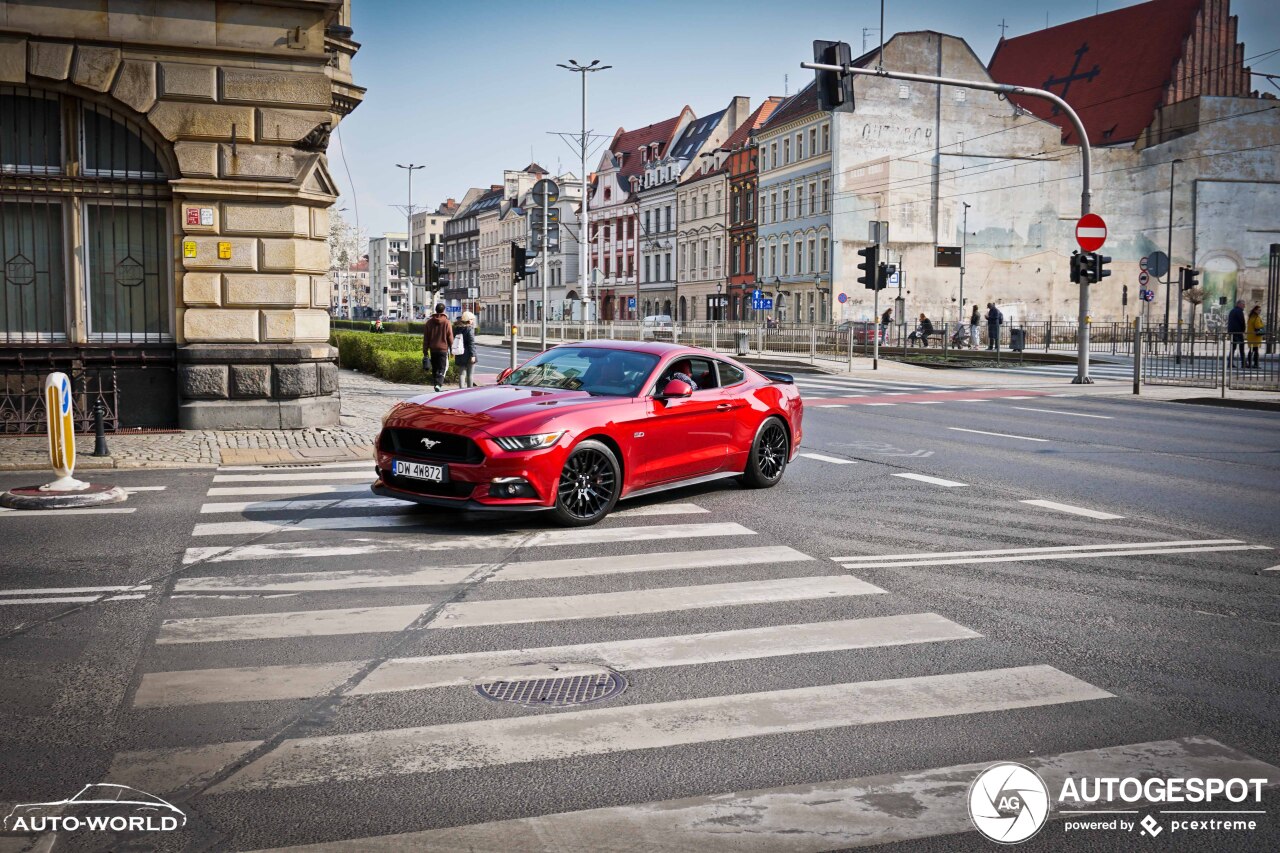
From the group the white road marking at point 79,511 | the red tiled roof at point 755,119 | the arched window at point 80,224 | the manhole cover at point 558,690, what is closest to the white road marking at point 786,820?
the manhole cover at point 558,690

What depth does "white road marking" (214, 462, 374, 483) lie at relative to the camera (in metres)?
12.1

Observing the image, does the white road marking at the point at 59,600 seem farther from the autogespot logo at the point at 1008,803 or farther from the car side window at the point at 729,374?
the car side window at the point at 729,374

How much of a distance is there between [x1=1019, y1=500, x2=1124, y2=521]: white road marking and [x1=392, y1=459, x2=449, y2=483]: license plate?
5283mm

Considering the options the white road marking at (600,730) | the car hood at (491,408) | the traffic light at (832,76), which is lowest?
the white road marking at (600,730)

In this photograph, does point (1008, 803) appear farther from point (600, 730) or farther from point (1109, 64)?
A: point (1109, 64)

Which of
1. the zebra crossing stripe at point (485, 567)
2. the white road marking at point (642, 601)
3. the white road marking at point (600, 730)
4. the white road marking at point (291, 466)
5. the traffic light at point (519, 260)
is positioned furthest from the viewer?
the traffic light at point (519, 260)

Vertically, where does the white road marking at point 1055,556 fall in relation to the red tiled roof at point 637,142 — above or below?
below

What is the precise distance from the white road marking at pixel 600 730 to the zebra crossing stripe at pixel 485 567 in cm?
267

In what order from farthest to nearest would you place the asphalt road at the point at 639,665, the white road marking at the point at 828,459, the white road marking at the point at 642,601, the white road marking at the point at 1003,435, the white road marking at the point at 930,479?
the white road marking at the point at 1003,435
the white road marking at the point at 828,459
the white road marking at the point at 930,479
the white road marking at the point at 642,601
the asphalt road at the point at 639,665

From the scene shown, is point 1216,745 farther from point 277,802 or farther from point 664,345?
point 664,345

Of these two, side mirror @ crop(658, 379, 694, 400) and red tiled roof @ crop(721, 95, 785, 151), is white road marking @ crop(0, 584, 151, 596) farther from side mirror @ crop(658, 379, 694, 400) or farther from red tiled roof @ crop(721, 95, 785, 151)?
red tiled roof @ crop(721, 95, 785, 151)

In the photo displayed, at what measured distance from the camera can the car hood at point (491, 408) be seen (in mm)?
9234

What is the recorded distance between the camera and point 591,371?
10672mm

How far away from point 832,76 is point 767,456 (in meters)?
12.0
